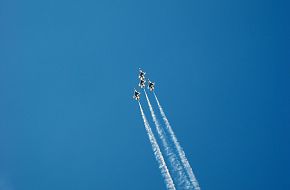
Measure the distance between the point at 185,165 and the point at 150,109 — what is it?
13738mm

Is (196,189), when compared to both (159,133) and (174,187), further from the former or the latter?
(159,133)

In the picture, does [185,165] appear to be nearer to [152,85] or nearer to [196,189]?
[196,189]

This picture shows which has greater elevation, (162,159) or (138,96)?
(138,96)

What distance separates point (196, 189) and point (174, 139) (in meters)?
12.6

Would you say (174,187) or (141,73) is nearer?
(174,187)

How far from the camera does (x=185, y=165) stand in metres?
150

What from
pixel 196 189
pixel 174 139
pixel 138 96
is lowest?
pixel 196 189

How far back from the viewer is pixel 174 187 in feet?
478

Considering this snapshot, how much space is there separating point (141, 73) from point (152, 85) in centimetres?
330

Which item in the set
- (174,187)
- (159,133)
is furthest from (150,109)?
(174,187)

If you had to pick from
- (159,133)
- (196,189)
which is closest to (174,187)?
(196,189)

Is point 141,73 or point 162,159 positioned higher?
point 141,73

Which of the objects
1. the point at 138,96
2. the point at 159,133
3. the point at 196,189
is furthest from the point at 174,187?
the point at 138,96

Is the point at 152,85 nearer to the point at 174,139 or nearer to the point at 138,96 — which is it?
the point at 138,96
